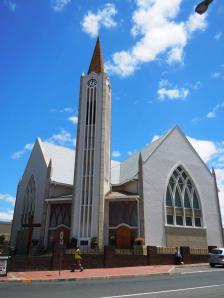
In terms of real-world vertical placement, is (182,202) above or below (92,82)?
below

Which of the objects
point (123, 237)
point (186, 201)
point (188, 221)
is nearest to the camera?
point (123, 237)

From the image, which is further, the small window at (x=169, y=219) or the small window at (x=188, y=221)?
the small window at (x=188, y=221)

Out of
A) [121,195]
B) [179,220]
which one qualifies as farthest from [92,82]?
[179,220]

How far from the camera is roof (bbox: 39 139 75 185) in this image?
3722cm

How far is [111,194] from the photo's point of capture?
33.3 meters

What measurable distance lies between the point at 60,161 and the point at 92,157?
8377mm

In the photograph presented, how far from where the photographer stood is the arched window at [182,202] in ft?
111

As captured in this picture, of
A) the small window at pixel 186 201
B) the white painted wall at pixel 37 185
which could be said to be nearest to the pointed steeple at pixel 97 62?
the white painted wall at pixel 37 185

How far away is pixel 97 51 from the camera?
41.7m

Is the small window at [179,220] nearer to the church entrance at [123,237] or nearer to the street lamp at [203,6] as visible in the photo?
the church entrance at [123,237]

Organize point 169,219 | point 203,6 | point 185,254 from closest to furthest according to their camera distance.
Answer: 1. point 203,6
2. point 185,254
3. point 169,219

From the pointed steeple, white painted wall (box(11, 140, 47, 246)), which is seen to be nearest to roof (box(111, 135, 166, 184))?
white painted wall (box(11, 140, 47, 246))

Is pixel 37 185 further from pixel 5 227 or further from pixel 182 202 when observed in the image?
pixel 5 227

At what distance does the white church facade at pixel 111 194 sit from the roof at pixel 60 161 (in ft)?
0.52
